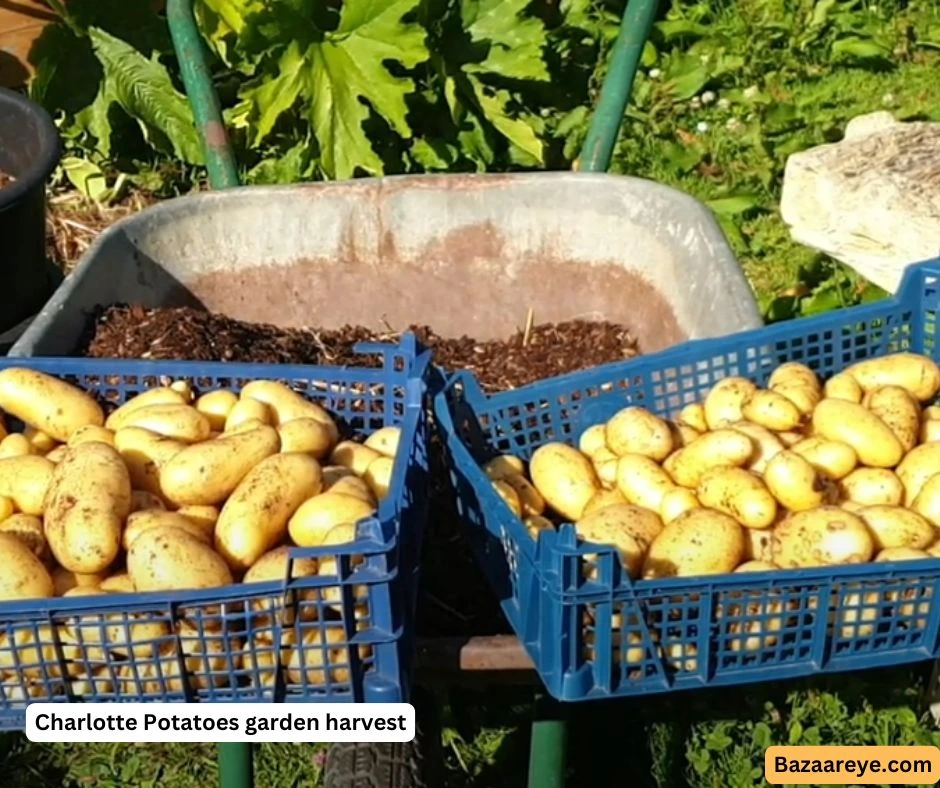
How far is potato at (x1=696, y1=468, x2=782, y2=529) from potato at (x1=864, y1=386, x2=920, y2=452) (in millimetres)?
269

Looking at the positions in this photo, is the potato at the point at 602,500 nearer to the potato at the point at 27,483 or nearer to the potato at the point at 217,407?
the potato at the point at 217,407

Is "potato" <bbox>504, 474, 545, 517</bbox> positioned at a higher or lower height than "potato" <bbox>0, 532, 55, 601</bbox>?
lower

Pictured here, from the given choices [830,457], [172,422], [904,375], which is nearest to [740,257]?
[904,375]

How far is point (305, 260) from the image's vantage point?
3246 mm

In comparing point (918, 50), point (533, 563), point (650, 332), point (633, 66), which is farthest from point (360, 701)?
point (918, 50)

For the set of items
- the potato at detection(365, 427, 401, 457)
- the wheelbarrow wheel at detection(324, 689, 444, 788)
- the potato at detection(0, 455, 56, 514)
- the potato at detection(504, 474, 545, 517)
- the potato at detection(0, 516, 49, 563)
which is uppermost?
the potato at detection(0, 455, 56, 514)

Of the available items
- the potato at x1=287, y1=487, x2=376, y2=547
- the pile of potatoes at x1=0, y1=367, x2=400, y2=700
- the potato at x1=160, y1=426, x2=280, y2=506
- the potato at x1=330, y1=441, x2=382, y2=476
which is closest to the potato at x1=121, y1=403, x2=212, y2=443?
the pile of potatoes at x1=0, y1=367, x2=400, y2=700

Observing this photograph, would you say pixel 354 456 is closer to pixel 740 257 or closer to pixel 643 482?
pixel 643 482

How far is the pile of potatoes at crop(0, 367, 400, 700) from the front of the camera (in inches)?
67.4

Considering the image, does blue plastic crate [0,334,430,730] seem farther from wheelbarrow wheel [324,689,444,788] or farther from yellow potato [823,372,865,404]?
yellow potato [823,372,865,404]

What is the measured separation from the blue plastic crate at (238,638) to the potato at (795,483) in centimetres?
56

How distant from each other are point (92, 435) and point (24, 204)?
1514mm

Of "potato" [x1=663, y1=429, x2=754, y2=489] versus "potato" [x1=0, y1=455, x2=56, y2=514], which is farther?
"potato" [x1=663, y1=429, x2=754, y2=489]

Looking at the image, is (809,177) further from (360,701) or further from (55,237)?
(360,701)
